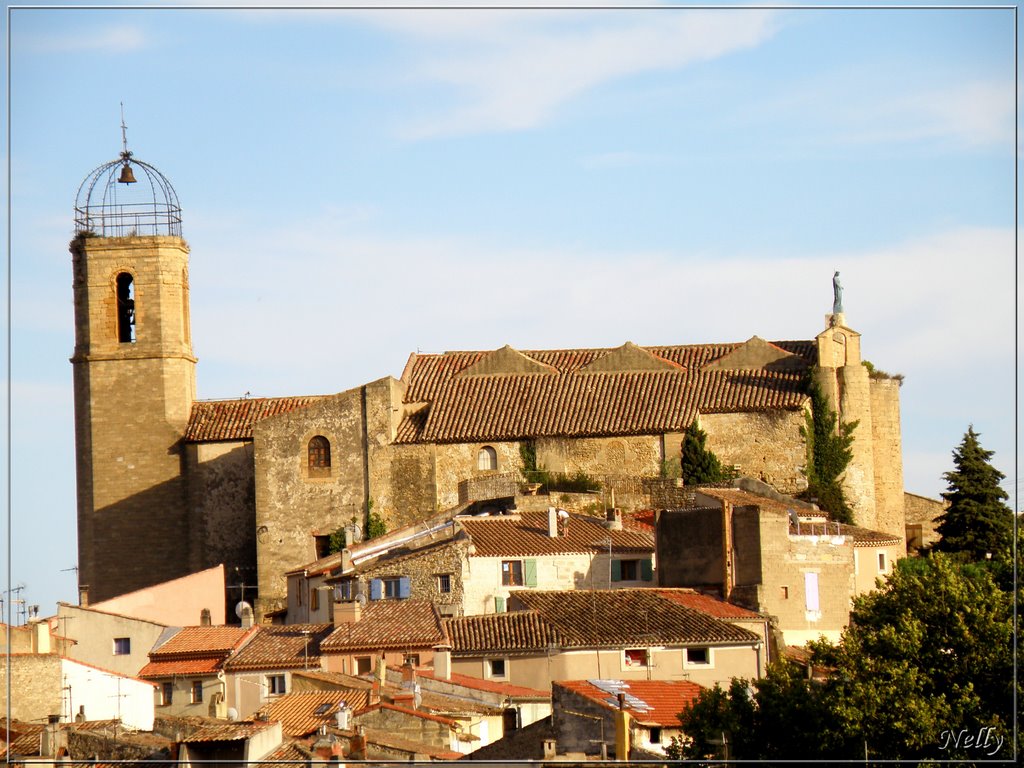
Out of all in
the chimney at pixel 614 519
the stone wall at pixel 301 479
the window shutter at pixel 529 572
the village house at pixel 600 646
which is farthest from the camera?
the stone wall at pixel 301 479

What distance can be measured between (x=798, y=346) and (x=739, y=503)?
43.9ft

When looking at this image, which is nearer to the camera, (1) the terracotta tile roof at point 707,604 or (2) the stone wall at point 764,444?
(1) the terracotta tile roof at point 707,604

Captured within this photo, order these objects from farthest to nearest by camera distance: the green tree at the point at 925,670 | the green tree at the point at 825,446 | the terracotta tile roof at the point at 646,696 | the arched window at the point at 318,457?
the arched window at the point at 318,457
the green tree at the point at 825,446
the terracotta tile roof at the point at 646,696
the green tree at the point at 925,670

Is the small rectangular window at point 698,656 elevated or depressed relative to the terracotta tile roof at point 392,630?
depressed

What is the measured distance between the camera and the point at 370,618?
5156cm

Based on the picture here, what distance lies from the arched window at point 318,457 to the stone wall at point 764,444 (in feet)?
28.4

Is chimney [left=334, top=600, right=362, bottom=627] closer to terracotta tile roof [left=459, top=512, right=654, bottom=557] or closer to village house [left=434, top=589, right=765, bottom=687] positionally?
village house [left=434, top=589, right=765, bottom=687]

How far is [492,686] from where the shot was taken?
46.8m

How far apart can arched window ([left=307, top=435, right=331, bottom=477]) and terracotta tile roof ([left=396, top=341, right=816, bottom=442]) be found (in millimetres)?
1816

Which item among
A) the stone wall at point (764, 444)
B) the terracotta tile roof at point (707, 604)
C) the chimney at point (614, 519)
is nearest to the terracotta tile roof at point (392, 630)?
the terracotta tile roof at point (707, 604)

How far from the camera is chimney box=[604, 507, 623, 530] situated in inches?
2334

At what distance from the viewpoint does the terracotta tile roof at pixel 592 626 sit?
48.1 m

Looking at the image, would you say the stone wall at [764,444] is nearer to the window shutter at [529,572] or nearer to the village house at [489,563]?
the village house at [489,563]

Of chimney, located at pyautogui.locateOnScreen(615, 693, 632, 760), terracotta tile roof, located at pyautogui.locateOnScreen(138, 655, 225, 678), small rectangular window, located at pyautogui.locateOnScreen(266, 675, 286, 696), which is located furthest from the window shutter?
chimney, located at pyautogui.locateOnScreen(615, 693, 632, 760)
